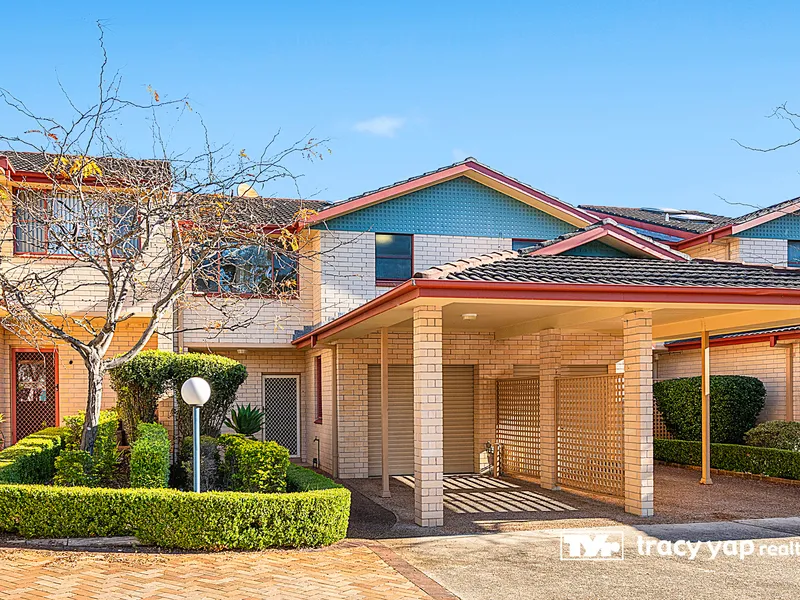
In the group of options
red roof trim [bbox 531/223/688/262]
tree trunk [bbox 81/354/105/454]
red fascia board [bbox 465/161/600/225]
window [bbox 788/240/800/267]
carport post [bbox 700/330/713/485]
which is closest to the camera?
tree trunk [bbox 81/354/105/454]

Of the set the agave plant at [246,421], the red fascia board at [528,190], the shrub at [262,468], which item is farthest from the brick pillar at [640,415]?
the red fascia board at [528,190]

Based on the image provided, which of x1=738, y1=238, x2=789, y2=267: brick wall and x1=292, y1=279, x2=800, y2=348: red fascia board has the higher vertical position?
x1=738, y1=238, x2=789, y2=267: brick wall

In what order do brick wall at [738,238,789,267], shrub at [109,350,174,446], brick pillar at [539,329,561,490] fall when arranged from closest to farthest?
shrub at [109,350,174,446] < brick pillar at [539,329,561,490] < brick wall at [738,238,789,267]

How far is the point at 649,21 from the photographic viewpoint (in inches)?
450

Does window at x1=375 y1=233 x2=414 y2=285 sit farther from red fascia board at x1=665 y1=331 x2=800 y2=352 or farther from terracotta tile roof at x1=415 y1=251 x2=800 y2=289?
terracotta tile roof at x1=415 y1=251 x2=800 y2=289

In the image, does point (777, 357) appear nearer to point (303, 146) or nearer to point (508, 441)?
point (508, 441)

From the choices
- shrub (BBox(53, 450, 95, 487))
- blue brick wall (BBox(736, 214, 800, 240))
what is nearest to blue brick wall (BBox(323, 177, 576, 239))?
blue brick wall (BBox(736, 214, 800, 240))

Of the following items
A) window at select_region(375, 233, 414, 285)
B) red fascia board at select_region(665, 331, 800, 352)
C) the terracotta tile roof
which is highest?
window at select_region(375, 233, 414, 285)

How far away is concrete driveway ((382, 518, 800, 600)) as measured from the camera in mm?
7645

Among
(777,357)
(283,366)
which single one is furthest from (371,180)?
(777,357)

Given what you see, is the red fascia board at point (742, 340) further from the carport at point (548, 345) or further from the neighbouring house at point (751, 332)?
the carport at point (548, 345)

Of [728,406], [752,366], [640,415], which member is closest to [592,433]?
[640,415]

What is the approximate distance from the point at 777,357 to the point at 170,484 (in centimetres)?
1311

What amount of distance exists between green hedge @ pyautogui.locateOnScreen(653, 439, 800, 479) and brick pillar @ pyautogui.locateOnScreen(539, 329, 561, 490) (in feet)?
14.6
